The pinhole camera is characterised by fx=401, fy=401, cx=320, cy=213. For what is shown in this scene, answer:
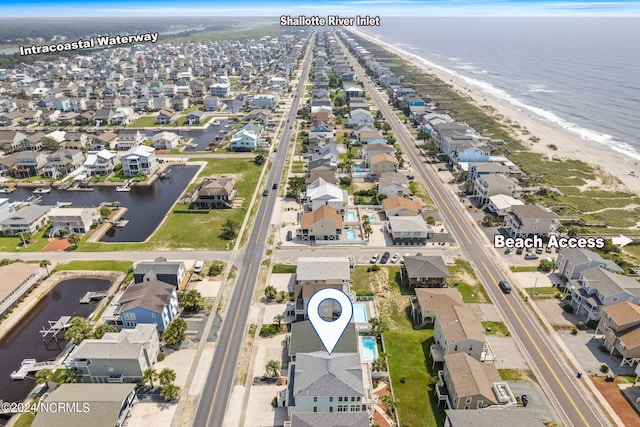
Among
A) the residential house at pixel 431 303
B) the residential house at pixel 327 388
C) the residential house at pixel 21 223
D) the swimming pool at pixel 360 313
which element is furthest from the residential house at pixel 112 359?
the residential house at pixel 21 223

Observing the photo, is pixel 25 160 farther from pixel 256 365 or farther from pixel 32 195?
pixel 256 365

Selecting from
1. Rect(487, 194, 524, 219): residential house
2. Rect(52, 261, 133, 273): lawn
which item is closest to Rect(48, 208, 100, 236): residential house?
Rect(52, 261, 133, 273): lawn

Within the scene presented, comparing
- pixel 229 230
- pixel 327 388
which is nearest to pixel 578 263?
pixel 327 388

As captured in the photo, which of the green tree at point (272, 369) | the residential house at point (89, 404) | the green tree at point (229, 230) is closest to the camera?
the residential house at point (89, 404)

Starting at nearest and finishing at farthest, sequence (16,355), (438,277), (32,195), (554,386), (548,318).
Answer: (554,386) < (16,355) < (548,318) < (438,277) < (32,195)

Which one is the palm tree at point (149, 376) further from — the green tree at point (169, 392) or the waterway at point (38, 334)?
the waterway at point (38, 334)

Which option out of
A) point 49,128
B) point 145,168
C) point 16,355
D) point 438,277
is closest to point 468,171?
point 438,277
